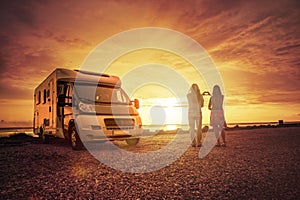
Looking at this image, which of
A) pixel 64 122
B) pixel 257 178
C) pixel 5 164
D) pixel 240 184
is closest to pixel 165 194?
pixel 240 184

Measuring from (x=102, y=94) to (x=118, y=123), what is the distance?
1549mm

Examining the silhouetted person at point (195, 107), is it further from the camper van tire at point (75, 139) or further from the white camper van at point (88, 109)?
the camper van tire at point (75, 139)

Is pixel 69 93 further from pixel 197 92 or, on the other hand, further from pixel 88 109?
pixel 197 92

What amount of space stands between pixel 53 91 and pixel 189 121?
557 centimetres

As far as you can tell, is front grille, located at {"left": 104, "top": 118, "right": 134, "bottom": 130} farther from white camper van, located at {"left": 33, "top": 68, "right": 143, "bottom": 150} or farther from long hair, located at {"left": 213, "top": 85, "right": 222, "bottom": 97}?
long hair, located at {"left": 213, "top": 85, "right": 222, "bottom": 97}

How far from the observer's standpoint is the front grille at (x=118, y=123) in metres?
9.66

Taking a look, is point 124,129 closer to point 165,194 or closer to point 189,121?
point 189,121

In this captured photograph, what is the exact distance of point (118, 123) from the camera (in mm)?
9891

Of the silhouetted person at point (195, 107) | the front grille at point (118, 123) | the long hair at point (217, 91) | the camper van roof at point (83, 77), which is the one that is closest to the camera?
the front grille at point (118, 123)

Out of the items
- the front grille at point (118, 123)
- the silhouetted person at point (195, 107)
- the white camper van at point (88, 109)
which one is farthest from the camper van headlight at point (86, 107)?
the silhouetted person at point (195, 107)

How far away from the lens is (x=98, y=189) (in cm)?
456

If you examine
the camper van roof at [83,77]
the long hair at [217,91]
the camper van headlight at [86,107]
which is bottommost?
the camper van headlight at [86,107]

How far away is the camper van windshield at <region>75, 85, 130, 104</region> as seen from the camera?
10.1 m

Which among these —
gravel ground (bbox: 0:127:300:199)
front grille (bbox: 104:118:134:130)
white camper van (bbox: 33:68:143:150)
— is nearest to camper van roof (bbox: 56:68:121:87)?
white camper van (bbox: 33:68:143:150)
